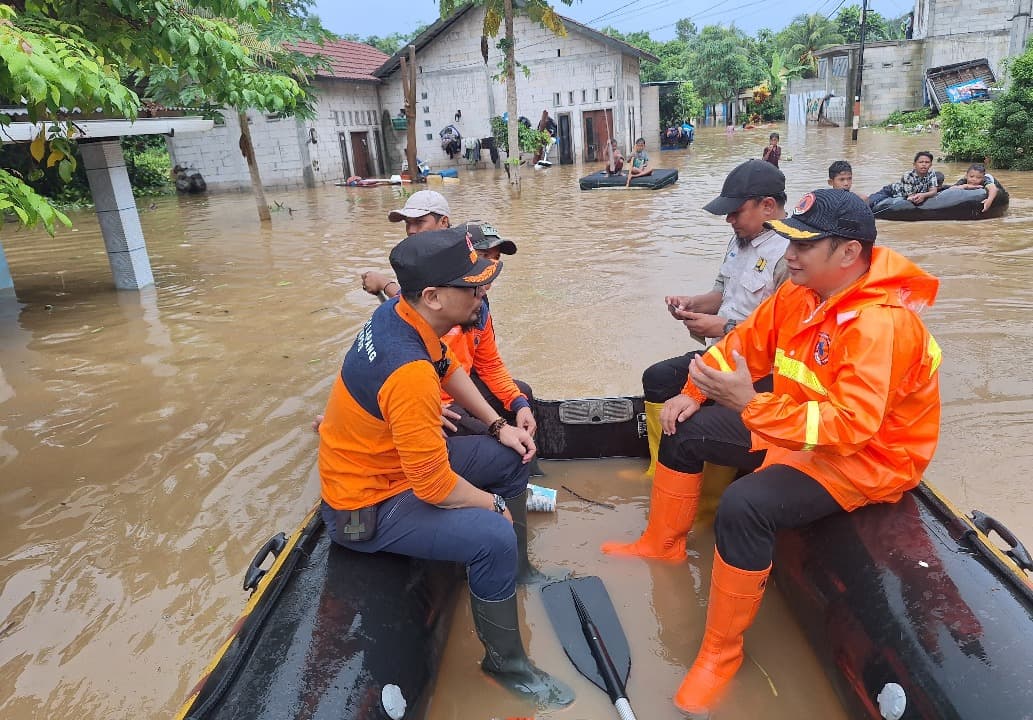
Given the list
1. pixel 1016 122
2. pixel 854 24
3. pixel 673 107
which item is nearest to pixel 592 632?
pixel 1016 122

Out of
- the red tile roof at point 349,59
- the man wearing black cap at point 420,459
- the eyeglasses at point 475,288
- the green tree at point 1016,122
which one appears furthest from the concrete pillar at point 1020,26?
the man wearing black cap at point 420,459

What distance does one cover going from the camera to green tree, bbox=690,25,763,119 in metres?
44.7

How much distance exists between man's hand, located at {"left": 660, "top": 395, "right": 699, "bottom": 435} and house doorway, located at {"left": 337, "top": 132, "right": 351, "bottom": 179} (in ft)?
78.8

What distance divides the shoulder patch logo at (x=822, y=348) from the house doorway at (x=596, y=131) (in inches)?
974

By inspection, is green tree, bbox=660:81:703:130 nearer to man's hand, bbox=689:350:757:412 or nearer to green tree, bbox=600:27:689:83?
green tree, bbox=600:27:689:83

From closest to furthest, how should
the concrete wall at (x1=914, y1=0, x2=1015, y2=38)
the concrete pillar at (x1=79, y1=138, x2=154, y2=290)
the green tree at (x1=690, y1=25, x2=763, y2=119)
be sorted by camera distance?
the concrete pillar at (x1=79, y1=138, x2=154, y2=290) → the concrete wall at (x1=914, y1=0, x2=1015, y2=38) → the green tree at (x1=690, y1=25, x2=763, y2=119)

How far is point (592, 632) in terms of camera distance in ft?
8.64

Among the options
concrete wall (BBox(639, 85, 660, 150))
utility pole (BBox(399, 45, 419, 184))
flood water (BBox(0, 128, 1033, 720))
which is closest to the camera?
flood water (BBox(0, 128, 1033, 720))

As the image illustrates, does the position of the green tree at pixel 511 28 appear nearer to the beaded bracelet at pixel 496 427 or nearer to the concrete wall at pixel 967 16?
the beaded bracelet at pixel 496 427

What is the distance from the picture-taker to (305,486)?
13.9ft

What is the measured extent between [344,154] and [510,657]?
24928mm

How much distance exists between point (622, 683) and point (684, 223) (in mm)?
11127

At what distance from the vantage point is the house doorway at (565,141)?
25656mm

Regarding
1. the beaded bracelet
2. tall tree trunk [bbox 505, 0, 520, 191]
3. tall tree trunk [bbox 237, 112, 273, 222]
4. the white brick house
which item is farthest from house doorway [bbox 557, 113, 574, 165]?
the beaded bracelet
